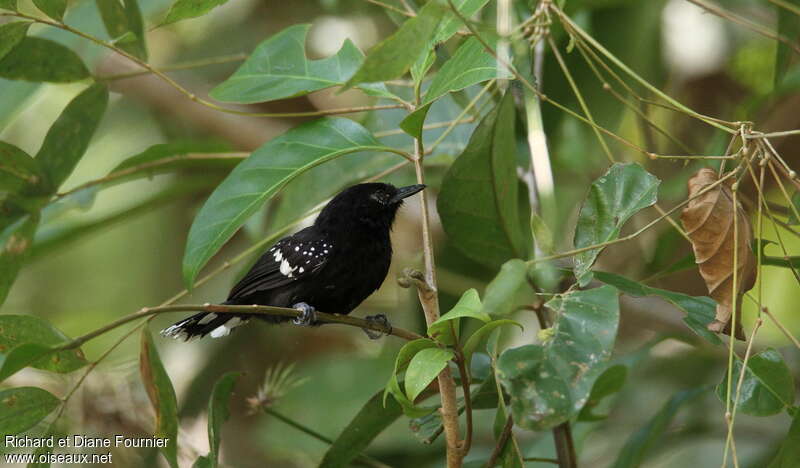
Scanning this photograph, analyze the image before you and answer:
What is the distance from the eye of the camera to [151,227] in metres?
5.67

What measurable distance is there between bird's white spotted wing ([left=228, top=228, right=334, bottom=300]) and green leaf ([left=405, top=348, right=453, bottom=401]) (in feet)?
4.39

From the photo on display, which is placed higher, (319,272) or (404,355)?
(404,355)

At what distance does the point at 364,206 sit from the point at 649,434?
1.32 meters

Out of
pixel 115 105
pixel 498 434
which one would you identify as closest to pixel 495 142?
pixel 498 434

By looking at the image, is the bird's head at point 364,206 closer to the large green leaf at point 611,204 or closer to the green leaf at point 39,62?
the green leaf at point 39,62

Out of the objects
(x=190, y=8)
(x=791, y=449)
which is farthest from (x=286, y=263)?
(x=791, y=449)

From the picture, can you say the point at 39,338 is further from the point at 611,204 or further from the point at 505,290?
the point at 611,204

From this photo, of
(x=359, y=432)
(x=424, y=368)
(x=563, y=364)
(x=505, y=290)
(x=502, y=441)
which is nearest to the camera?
(x=505, y=290)

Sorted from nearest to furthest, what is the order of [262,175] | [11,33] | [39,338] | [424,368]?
1. [424,368]
2. [39,338]
3. [262,175]
4. [11,33]

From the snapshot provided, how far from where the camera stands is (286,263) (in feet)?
10.8

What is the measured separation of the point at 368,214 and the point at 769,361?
174cm

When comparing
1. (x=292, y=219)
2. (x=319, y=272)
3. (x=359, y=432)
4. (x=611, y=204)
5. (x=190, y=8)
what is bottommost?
(x=359, y=432)

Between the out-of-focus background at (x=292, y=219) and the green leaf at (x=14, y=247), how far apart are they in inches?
23.4

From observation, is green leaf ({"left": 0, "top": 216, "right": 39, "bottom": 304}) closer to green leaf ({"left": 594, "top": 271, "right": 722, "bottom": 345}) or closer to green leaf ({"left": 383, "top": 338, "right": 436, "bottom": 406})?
green leaf ({"left": 383, "top": 338, "right": 436, "bottom": 406})
